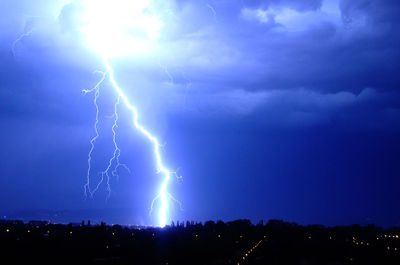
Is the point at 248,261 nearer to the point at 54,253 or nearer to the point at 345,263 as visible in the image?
the point at 345,263

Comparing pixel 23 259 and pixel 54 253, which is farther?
pixel 54 253

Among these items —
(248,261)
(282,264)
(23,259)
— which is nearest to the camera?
(23,259)

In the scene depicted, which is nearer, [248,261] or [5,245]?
[248,261]

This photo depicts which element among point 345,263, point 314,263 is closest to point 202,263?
point 314,263

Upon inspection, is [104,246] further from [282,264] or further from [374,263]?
A: [374,263]

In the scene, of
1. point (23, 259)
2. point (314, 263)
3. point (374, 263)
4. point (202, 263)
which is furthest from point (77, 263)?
point (374, 263)

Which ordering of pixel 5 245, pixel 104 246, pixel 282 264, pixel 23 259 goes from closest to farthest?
pixel 23 259, pixel 282 264, pixel 5 245, pixel 104 246

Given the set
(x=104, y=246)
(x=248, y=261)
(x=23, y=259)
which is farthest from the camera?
(x=104, y=246)

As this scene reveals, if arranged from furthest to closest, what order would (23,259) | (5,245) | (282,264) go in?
(5,245), (282,264), (23,259)
